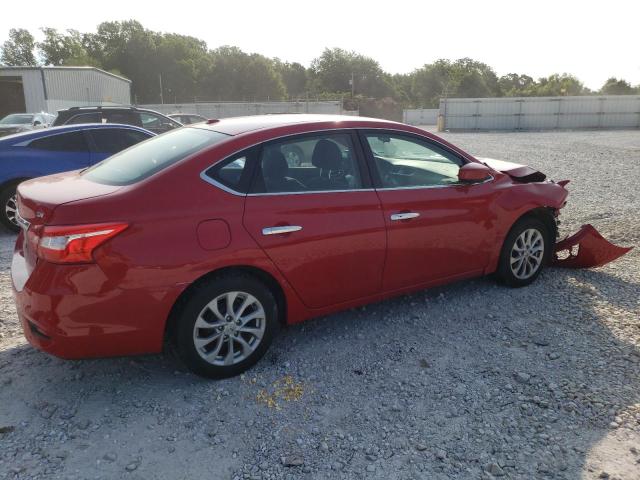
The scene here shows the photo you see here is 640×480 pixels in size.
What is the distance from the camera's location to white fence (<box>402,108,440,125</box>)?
50.4 m

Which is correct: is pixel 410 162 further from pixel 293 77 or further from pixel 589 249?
pixel 293 77

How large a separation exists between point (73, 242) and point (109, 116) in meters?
9.58

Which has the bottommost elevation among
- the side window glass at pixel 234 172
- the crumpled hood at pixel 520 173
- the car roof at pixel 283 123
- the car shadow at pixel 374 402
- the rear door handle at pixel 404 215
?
the car shadow at pixel 374 402

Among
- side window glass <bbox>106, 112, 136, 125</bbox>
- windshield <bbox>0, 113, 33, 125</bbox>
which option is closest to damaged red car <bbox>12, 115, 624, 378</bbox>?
side window glass <bbox>106, 112, 136, 125</bbox>

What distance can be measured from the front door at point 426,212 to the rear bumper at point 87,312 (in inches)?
68.6

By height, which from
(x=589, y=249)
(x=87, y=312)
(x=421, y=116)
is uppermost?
(x=421, y=116)

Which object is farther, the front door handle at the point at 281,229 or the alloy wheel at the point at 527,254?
the alloy wheel at the point at 527,254

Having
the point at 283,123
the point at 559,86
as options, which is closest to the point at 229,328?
the point at 283,123

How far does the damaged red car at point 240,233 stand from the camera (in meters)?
2.87

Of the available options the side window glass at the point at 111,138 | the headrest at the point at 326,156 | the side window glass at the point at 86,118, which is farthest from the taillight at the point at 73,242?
the side window glass at the point at 86,118

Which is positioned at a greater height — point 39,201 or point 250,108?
point 250,108

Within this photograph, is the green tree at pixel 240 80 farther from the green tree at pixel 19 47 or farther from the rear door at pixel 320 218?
the rear door at pixel 320 218

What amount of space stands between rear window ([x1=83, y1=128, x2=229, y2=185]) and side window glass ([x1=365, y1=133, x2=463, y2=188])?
1.19m

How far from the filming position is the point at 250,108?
126 feet
